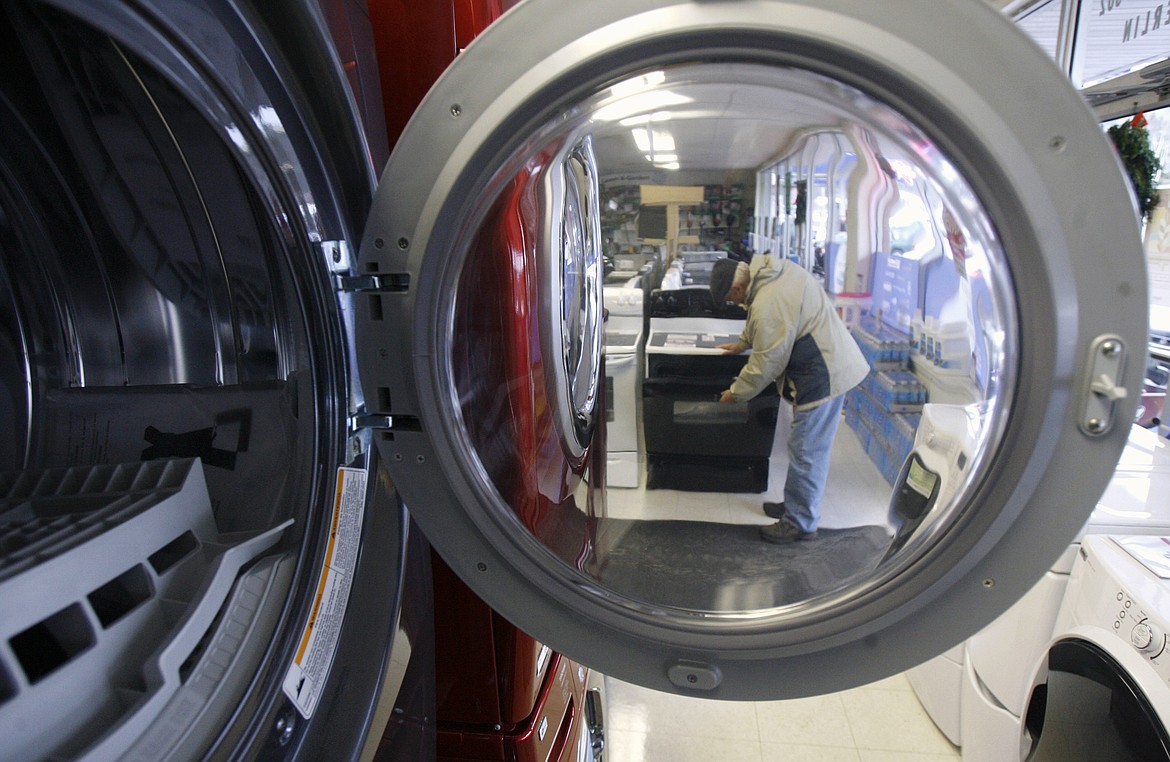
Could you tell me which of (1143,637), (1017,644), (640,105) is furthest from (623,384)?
(1017,644)

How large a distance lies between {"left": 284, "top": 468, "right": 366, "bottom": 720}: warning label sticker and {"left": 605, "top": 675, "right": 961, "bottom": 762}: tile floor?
1652 millimetres

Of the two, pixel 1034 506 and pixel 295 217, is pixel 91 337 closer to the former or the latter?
pixel 295 217

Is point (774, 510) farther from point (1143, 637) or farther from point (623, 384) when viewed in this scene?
point (1143, 637)

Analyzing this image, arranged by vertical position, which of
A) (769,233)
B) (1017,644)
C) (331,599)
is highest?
(769,233)

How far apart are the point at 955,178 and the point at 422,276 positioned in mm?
519

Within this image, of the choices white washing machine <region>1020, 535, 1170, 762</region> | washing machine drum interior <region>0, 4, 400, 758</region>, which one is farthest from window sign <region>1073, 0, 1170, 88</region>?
washing machine drum interior <region>0, 4, 400, 758</region>

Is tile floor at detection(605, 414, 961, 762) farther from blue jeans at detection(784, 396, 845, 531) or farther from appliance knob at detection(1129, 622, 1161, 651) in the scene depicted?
blue jeans at detection(784, 396, 845, 531)

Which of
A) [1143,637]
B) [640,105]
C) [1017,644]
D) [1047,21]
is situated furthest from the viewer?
[1047,21]

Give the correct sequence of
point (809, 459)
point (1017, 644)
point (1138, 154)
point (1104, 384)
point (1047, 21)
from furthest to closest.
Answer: point (1047, 21), point (1138, 154), point (1017, 644), point (809, 459), point (1104, 384)

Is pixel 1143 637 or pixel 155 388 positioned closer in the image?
pixel 155 388

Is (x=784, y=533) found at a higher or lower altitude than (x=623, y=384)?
lower

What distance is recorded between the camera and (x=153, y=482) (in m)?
0.75

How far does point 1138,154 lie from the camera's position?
2.32 m

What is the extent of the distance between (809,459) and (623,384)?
Result: 255 millimetres
